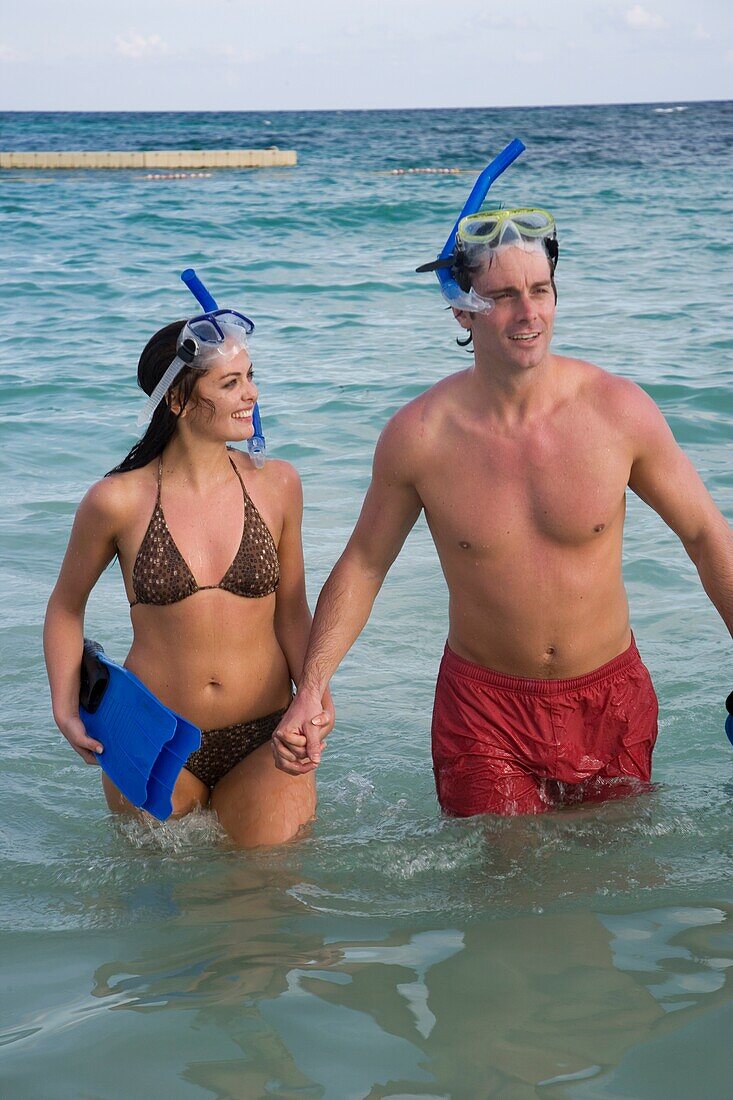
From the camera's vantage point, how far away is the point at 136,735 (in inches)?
127

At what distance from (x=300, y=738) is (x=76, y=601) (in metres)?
0.78

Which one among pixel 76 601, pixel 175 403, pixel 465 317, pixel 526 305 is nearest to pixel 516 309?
pixel 526 305

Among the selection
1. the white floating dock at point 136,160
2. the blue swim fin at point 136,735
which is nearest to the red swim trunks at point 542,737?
the blue swim fin at point 136,735

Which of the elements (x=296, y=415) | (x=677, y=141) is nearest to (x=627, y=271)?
(x=296, y=415)

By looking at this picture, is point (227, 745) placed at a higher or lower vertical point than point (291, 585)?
lower

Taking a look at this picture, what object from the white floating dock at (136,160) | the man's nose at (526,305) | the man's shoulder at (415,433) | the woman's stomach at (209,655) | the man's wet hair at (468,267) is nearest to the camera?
the man's nose at (526,305)

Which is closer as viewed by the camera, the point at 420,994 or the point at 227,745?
the point at 420,994

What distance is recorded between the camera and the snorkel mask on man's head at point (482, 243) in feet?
10.5

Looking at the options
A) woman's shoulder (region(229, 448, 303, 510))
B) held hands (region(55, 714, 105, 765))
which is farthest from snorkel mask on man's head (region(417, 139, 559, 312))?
held hands (region(55, 714, 105, 765))

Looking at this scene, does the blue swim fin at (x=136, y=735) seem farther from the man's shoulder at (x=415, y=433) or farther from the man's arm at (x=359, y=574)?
the man's shoulder at (x=415, y=433)

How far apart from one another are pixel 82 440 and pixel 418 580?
345 centimetres

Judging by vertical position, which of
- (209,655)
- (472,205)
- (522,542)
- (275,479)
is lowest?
(209,655)

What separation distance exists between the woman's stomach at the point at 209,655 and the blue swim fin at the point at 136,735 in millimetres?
167

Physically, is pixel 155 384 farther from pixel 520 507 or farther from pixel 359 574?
pixel 520 507
